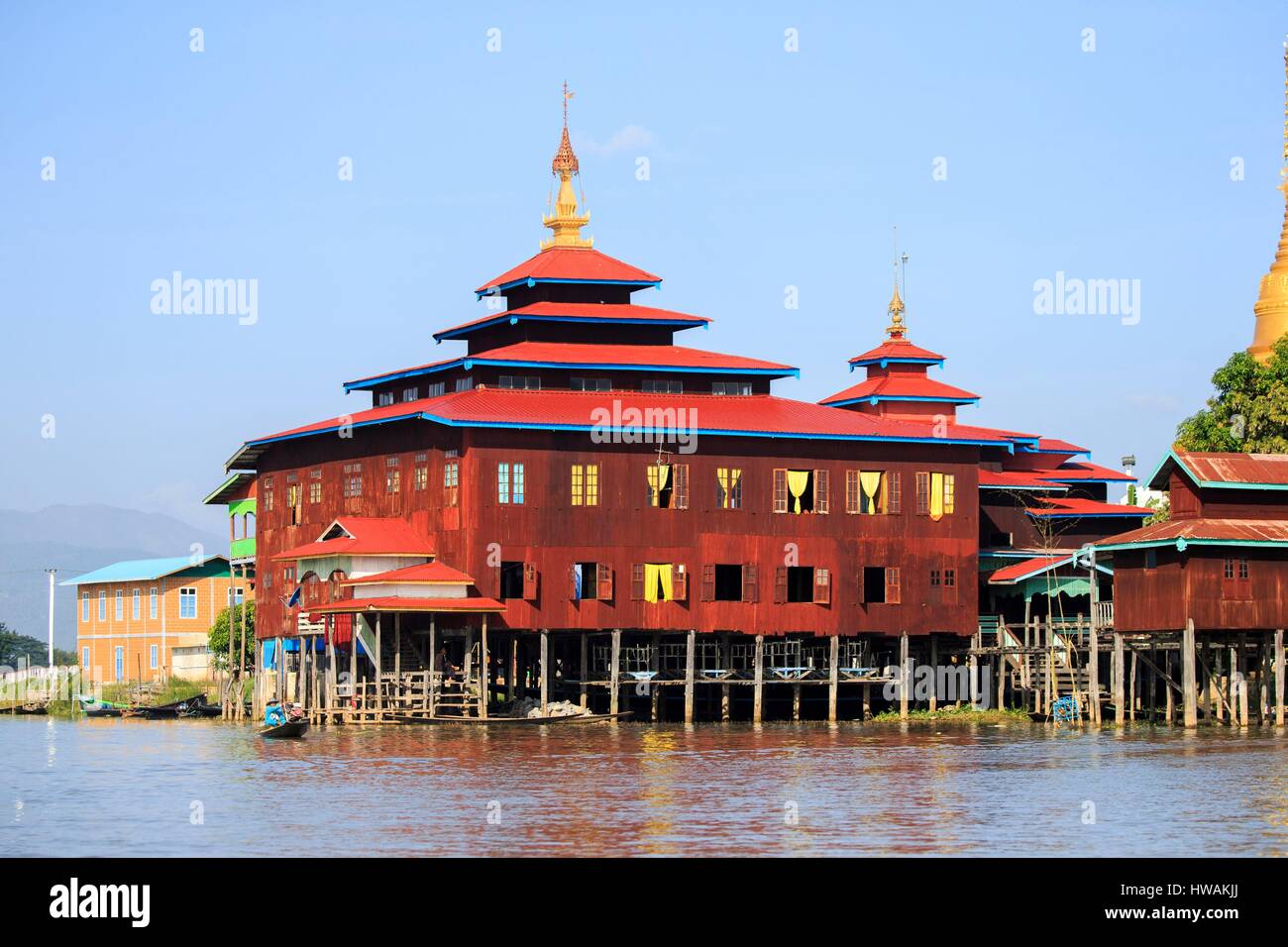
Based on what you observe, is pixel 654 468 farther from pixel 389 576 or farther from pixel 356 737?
pixel 356 737

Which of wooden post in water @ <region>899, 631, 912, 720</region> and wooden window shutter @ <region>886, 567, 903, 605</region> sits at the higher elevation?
wooden window shutter @ <region>886, 567, 903, 605</region>

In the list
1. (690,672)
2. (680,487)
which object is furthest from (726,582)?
(680,487)

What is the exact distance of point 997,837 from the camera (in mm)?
38688

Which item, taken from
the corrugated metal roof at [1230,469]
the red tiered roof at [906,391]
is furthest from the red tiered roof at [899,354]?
the corrugated metal roof at [1230,469]

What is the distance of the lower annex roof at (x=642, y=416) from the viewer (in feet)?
231

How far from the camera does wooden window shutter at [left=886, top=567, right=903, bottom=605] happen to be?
247ft

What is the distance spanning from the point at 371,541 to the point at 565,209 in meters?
16.8

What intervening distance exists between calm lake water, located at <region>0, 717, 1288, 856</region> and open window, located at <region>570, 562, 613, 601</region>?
5.38 meters

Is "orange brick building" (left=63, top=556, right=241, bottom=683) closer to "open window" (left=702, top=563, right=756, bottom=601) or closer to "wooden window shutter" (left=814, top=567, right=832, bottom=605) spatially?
"open window" (left=702, top=563, right=756, bottom=601)

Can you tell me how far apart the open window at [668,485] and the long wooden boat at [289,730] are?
46.0 feet

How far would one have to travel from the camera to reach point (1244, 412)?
8262 cm

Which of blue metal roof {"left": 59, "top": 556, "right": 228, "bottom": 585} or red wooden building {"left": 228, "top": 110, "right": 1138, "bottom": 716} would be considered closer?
red wooden building {"left": 228, "top": 110, "right": 1138, "bottom": 716}

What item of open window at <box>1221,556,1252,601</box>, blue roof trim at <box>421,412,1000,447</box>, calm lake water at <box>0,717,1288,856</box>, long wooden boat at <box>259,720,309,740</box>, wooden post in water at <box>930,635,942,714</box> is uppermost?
blue roof trim at <box>421,412,1000,447</box>

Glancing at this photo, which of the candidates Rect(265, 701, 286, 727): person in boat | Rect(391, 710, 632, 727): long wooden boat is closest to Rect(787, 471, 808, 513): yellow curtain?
Rect(391, 710, 632, 727): long wooden boat
